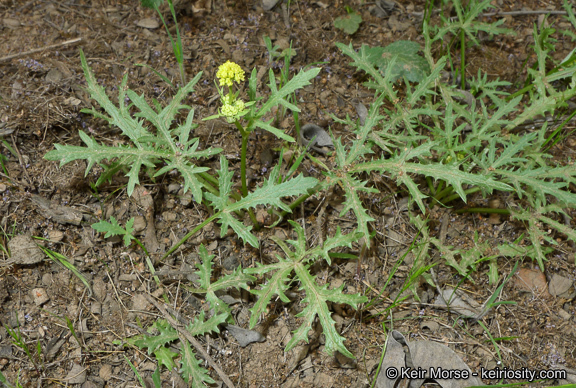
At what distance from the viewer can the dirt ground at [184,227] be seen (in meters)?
2.30

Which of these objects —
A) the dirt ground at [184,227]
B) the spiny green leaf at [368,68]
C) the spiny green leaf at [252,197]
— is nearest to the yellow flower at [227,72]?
the spiny green leaf at [252,197]

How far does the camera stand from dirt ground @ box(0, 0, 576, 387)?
230 centimetres

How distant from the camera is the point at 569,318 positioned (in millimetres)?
2512

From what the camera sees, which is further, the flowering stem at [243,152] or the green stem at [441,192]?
the green stem at [441,192]

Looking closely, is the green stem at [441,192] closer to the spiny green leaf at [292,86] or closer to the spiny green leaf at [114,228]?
the spiny green leaf at [292,86]

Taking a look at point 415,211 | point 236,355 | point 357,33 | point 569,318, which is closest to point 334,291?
point 236,355

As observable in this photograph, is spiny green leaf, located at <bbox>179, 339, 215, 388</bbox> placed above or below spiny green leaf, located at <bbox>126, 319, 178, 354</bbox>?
below

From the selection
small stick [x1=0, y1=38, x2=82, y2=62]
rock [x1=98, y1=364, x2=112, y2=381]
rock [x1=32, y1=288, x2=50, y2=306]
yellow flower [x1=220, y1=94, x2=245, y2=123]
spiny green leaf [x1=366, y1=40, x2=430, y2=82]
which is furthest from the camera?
spiny green leaf [x1=366, y1=40, x2=430, y2=82]

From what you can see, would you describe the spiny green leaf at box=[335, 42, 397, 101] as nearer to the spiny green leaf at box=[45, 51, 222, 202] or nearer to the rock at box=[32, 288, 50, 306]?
the spiny green leaf at box=[45, 51, 222, 202]

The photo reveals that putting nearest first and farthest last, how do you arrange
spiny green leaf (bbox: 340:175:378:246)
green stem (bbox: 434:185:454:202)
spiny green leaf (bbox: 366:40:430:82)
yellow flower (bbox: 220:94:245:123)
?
1. yellow flower (bbox: 220:94:245:123)
2. spiny green leaf (bbox: 340:175:378:246)
3. green stem (bbox: 434:185:454:202)
4. spiny green leaf (bbox: 366:40:430:82)

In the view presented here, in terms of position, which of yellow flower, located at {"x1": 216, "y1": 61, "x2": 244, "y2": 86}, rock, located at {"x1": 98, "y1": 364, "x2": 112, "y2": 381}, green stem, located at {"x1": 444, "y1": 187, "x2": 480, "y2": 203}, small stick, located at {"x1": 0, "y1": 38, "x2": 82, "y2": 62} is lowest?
rock, located at {"x1": 98, "y1": 364, "x2": 112, "y2": 381}

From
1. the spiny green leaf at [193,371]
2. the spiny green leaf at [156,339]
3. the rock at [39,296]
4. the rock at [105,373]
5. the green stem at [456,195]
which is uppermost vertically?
the green stem at [456,195]

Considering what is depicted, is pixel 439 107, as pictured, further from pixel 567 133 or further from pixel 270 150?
pixel 270 150

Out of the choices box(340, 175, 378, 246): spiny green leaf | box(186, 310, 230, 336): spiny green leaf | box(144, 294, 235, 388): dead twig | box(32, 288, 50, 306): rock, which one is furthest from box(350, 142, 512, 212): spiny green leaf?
box(32, 288, 50, 306): rock
